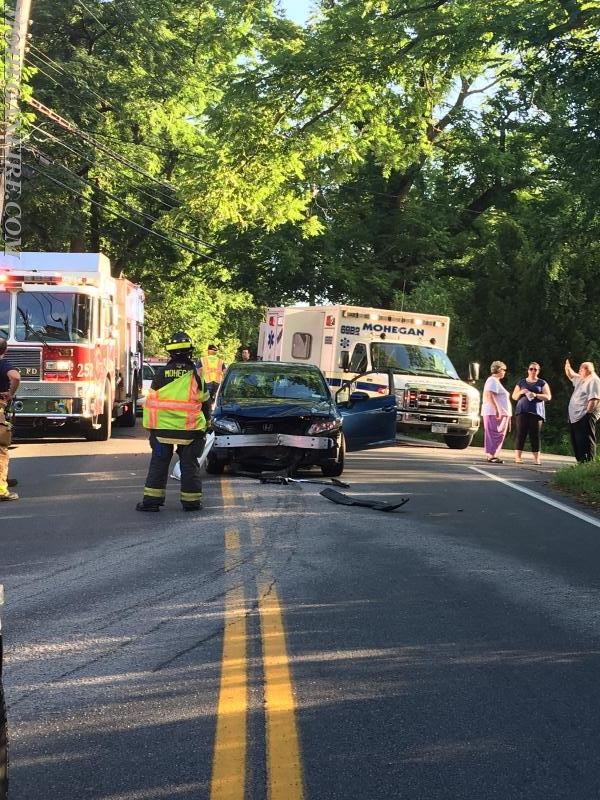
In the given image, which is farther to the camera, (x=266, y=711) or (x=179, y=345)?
(x=179, y=345)

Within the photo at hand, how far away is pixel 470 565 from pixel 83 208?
3322 centimetres

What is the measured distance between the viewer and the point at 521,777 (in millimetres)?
4391

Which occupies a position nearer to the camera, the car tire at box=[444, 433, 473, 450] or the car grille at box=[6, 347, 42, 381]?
the car grille at box=[6, 347, 42, 381]

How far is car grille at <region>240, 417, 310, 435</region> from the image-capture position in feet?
49.2

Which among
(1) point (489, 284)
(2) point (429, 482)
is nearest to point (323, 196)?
(1) point (489, 284)

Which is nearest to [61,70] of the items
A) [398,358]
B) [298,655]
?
[398,358]

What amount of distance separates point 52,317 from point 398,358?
27.2 ft

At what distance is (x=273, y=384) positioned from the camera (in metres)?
16.4

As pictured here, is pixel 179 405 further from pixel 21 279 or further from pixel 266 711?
pixel 21 279

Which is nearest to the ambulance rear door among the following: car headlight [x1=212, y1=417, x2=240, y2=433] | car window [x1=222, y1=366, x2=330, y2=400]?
car window [x1=222, y1=366, x2=330, y2=400]

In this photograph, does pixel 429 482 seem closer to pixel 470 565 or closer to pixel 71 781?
pixel 470 565

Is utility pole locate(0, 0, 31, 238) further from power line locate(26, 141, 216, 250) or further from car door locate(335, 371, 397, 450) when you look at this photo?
power line locate(26, 141, 216, 250)

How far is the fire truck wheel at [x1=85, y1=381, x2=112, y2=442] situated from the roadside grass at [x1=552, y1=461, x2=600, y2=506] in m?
8.56

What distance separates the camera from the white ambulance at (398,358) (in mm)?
24312
